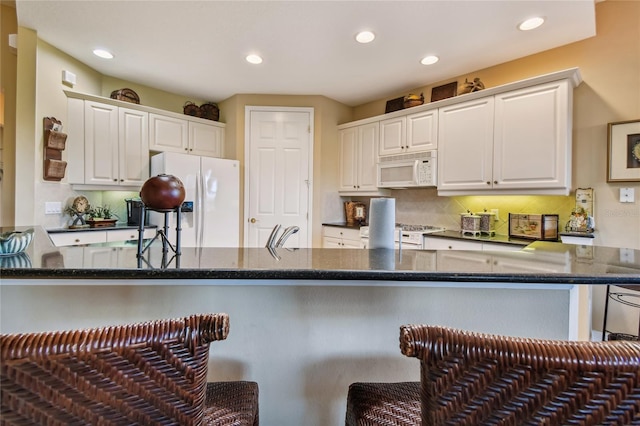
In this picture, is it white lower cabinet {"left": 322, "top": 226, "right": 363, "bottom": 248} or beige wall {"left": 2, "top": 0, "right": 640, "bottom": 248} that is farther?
white lower cabinet {"left": 322, "top": 226, "right": 363, "bottom": 248}

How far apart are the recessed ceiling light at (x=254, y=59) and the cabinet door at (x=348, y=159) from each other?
1.54m

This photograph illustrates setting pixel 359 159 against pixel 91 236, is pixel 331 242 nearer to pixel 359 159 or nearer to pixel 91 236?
pixel 359 159

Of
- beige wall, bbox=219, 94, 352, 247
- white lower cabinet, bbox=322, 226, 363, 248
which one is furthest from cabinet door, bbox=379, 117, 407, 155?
white lower cabinet, bbox=322, 226, 363, 248

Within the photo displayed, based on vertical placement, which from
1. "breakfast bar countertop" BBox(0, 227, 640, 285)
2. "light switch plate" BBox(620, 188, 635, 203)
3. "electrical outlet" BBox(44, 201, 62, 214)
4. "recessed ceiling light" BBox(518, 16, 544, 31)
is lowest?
"breakfast bar countertop" BBox(0, 227, 640, 285)

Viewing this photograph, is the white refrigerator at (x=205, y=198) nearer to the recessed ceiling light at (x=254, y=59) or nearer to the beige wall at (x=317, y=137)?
the beige wall at (x=317, y=137)

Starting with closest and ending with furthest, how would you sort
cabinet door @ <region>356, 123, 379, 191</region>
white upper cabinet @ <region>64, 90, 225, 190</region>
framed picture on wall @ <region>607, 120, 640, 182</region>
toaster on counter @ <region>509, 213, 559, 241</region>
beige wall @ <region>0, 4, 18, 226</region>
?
framed picture on wall @ <region>607, 120, 640, 182</region> < toaster on counter @ <region>509, 213, 559, 241</region> < beige wall @ <region>0, 4, 18, 226</region> < white upper cabinet @ <region>64, 90, 225, 190</region> < cabinet door @ <region>356, 123, 379, 191</region>

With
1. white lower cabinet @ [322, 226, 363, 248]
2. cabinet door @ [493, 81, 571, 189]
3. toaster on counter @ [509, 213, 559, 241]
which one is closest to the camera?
cabinet door @ [493, 81, 571, 189]

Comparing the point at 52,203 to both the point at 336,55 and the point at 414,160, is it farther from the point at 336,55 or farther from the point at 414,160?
the point at 414,160

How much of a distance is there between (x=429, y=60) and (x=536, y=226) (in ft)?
6.28

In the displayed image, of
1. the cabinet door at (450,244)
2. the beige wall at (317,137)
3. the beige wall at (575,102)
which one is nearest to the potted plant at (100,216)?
the beige wall at (575,102)

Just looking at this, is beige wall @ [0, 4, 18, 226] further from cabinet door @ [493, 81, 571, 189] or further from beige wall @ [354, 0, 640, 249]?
beige wall @ [354, 0, 640, 249]

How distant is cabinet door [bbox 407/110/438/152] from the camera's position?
10.9 ft

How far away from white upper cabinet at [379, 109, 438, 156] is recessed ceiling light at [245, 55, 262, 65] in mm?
1636

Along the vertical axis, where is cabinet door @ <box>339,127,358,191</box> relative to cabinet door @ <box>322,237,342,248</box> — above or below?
above
